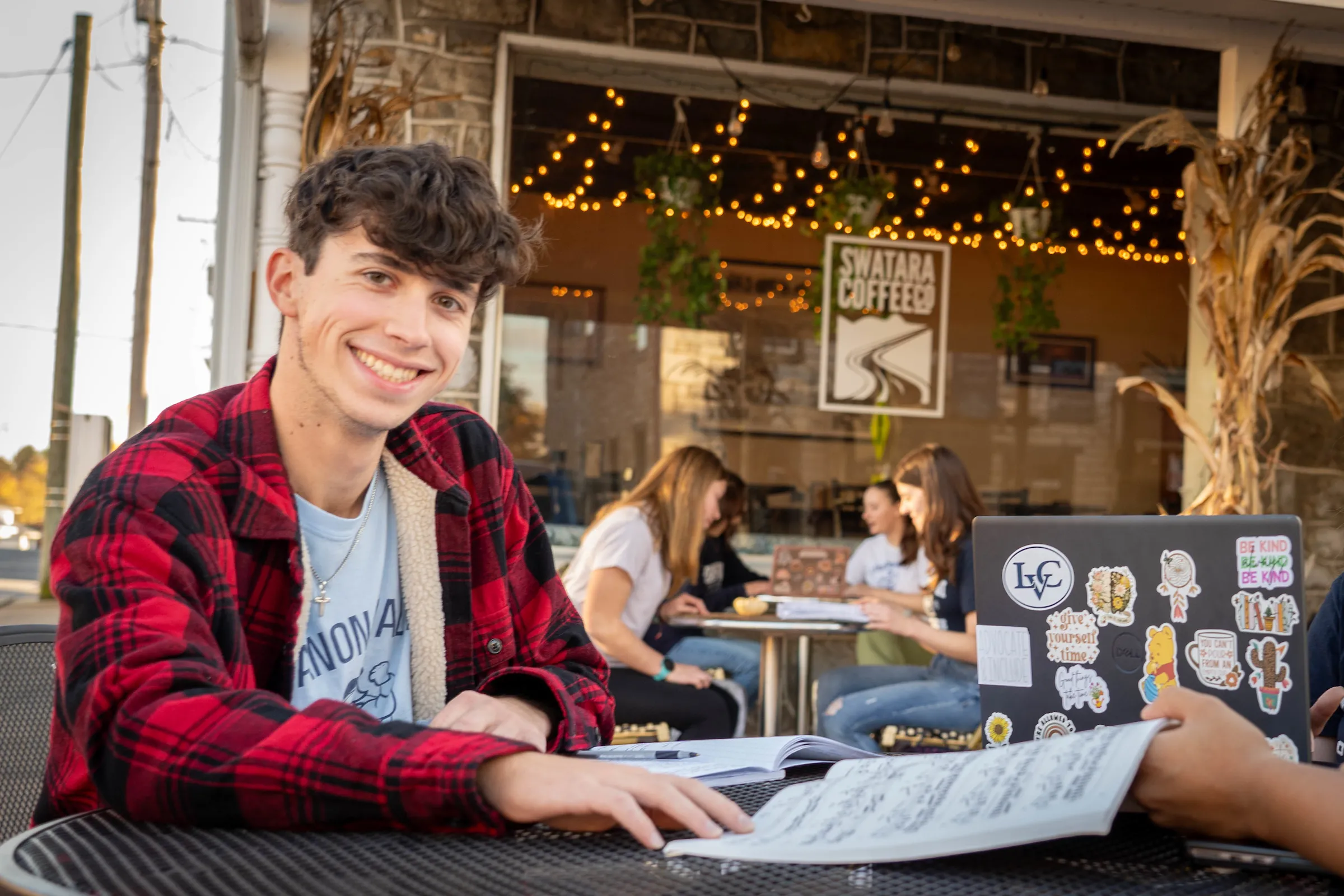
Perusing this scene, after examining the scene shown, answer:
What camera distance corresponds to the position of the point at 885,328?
21.7 ft

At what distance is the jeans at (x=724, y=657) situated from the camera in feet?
15.1

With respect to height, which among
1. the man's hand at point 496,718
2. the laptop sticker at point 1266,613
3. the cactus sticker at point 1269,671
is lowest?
the man's hand at point 496,718

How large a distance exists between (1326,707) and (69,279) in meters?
2.68

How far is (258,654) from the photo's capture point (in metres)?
1.27

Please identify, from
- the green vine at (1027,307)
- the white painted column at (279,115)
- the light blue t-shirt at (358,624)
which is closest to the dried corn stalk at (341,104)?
the white painted column at (279,115)

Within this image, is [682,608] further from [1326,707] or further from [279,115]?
[1326,707]

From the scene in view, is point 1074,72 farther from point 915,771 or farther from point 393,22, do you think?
point 915,771

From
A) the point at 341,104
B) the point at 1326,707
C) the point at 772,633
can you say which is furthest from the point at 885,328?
the point at 1326,707

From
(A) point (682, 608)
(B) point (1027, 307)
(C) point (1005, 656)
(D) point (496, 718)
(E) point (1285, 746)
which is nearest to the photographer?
(E) point (1285, 746)

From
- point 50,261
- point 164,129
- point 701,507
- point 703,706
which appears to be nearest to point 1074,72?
point 701,507

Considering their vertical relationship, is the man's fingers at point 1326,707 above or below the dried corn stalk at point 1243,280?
below

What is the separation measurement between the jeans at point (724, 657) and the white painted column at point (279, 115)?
1.88m

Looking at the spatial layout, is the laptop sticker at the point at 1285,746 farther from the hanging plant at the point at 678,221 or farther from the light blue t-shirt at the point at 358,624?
the hanging plant at the point at 678,221

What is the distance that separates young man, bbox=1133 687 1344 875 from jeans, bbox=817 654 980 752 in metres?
3.05
